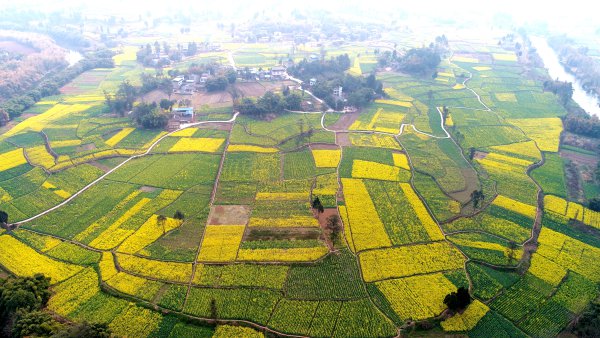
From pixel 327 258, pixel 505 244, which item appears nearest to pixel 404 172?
pixel 505 244

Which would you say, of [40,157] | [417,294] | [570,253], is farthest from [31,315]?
[570,253]

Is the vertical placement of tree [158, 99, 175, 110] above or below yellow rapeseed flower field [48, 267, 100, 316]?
above

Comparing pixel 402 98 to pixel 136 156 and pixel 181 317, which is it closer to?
pixel 136 156

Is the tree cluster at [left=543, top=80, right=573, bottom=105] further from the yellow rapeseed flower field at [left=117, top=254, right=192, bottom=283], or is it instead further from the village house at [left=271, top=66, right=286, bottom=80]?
the yellow rapeseed flower field at [left=117, top=254, right=192, bottom=283]

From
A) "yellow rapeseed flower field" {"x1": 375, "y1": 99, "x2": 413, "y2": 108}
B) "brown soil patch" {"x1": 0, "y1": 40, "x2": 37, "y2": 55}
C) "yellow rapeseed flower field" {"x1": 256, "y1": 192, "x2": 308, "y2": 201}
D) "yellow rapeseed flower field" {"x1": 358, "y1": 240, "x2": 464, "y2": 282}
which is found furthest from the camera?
"brown soil patch" {"x1": 0, "y1": 40, "x2": 37, "y2": 55}

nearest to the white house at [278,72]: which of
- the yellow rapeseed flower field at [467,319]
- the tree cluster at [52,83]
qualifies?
the tree cluster at [52,83]

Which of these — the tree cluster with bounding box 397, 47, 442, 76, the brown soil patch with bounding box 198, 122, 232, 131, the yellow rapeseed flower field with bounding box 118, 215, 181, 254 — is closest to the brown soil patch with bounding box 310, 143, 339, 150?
the brown soil patch with bounding box 198, 122, 232, 131
